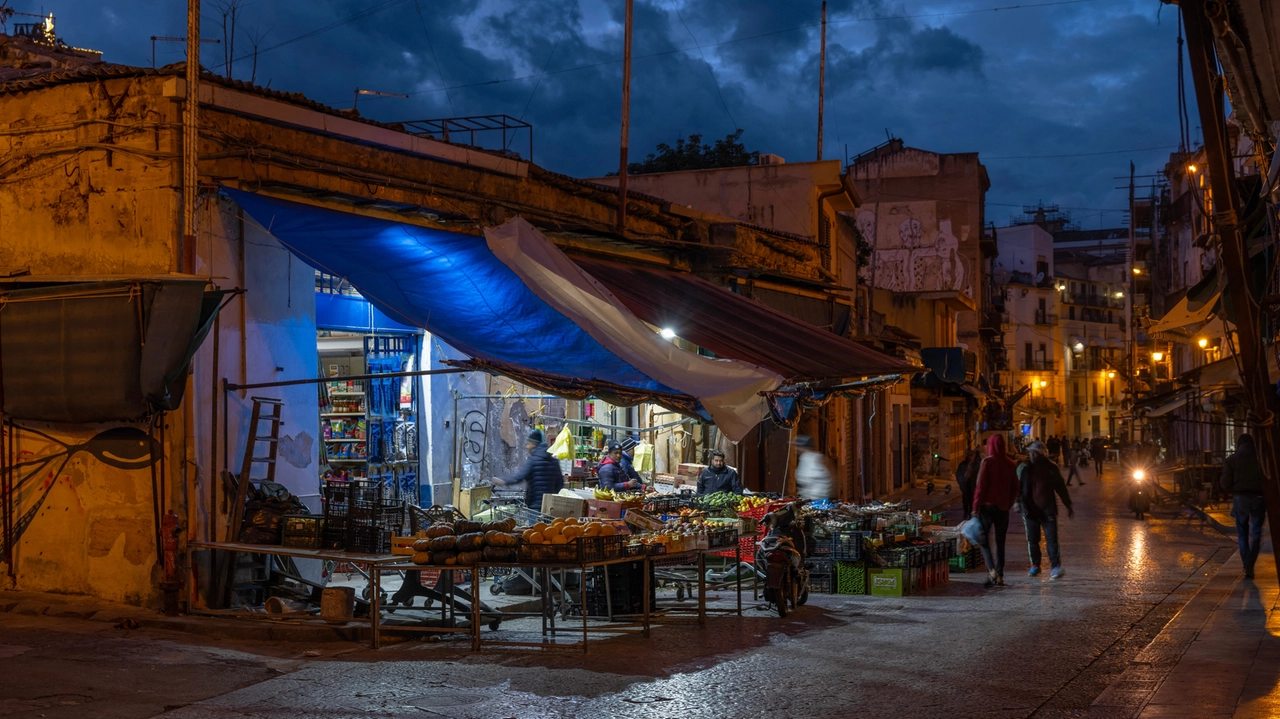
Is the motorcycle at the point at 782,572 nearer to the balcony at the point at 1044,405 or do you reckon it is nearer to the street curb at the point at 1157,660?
the street curb at the point at 1157,660

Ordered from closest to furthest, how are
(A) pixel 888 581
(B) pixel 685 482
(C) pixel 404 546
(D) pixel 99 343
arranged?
(C) pixel 404 546 → (D) pixel 99 343 → (A) pixel 888 581 → (B) pixel 685 482

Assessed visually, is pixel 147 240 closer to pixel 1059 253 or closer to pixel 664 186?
pixel 664 186

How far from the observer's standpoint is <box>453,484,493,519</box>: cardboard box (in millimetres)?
15266

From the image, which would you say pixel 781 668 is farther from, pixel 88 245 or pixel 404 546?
pixel 88 245

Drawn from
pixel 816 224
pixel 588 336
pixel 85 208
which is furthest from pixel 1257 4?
pixel 816 224

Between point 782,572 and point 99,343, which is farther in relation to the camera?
point 782,572

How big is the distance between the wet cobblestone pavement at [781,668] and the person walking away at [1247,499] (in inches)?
66.3

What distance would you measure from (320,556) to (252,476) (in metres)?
2.01

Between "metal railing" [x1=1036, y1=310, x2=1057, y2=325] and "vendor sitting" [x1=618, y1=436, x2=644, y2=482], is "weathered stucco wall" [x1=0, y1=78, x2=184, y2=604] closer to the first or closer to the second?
"vendor sitting" [x1=618, y1=436, x2=644, y2=482]

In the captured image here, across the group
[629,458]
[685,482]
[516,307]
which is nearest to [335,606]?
[516,307]

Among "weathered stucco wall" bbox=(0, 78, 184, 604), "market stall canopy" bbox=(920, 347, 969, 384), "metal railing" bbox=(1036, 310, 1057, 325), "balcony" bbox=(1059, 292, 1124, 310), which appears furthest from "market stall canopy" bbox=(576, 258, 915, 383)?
"balcony" bbox=(1059, 292, 1124, 310)

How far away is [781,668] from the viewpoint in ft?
27.3

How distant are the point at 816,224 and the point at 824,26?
4.16m

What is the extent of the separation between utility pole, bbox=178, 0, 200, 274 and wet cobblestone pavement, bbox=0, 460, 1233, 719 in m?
3.49
